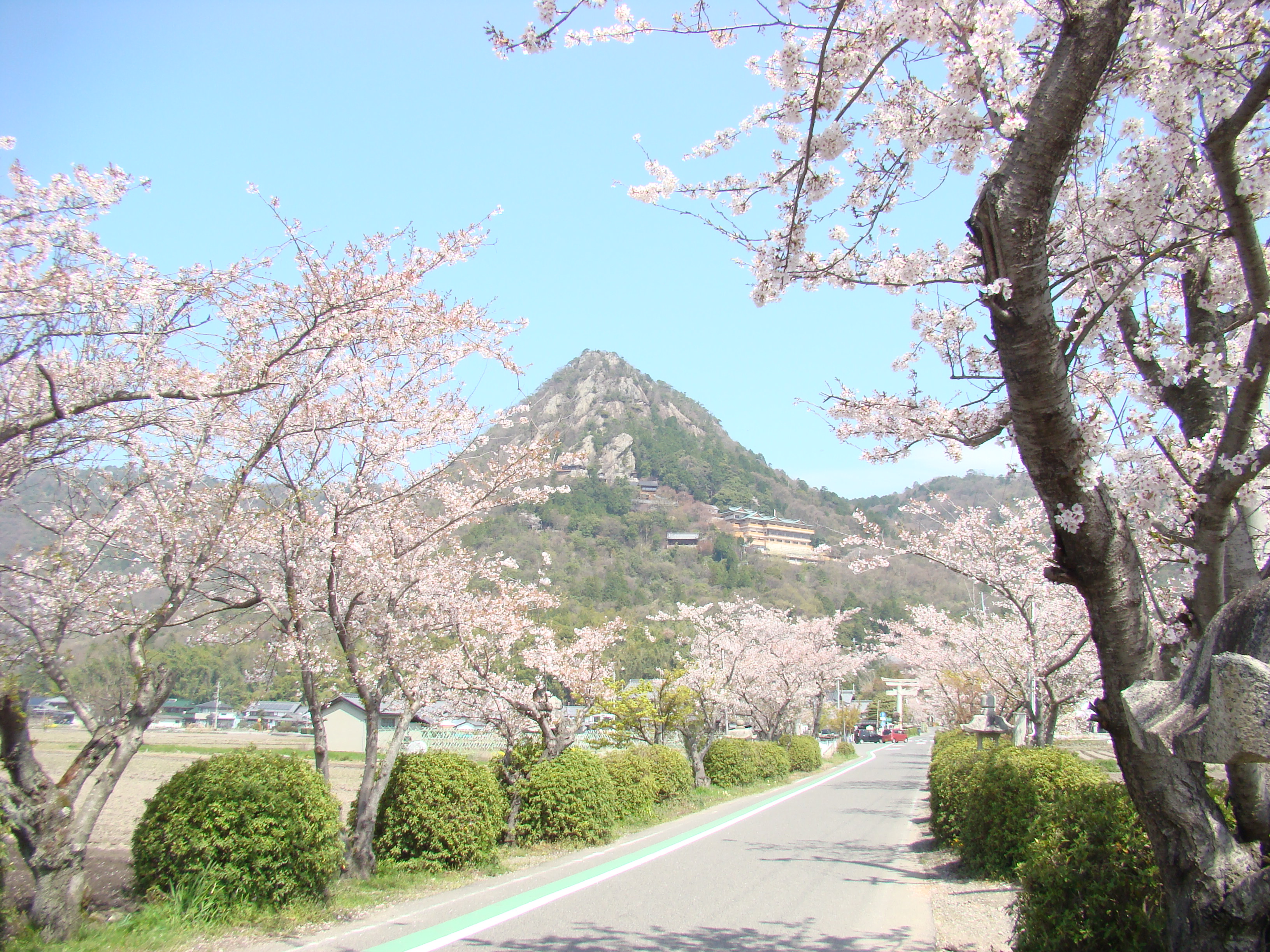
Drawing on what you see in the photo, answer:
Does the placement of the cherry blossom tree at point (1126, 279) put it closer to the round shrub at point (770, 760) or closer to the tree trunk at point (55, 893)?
the tree trunk at point (55, 893)

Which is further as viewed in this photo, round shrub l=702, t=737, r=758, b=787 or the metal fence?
the metal fence

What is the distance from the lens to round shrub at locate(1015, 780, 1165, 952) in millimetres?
3596

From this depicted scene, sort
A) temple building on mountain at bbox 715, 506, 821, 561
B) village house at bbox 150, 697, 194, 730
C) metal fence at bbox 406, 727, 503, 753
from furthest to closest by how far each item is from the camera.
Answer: temple building on mountain at bbox 715, 506, 821, 561 → village house at bbox 150, 697, 194, 730 → metal fence at bbox 406, 727, 503, 753

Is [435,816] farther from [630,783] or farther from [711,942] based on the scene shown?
[630,783]

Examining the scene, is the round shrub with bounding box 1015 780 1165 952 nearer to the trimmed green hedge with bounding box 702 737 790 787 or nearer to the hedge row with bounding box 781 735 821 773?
the trimmed green hedge with bounding box 702 737 790 787

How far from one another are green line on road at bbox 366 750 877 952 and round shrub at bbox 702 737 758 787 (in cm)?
857

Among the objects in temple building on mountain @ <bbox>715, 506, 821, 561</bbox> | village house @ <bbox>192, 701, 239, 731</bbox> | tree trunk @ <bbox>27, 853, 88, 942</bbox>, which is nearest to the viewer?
tree trunk @ <bbox>27, 853, 88, 942</bbox>

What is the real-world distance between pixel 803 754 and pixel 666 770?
15255mm

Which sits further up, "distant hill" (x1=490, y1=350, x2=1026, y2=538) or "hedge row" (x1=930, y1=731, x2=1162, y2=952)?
"distant hill" (x1=490, y1=350, x2=1026, y2=538)

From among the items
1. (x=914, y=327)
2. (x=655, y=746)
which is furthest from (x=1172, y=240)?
(x=655, y=746)

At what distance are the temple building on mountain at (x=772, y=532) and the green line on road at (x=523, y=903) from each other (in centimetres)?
11886

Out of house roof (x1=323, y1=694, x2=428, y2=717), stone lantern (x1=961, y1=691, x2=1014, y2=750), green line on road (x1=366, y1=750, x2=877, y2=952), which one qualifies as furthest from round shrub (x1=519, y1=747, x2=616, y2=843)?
stone lantern (x1=961, y1=691, x2=1014, y2=750)

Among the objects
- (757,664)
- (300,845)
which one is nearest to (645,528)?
(757,664)

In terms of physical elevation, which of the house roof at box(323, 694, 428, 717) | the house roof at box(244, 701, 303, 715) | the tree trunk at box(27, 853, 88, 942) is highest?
the house roof at box(323, 694, 428, 717)
